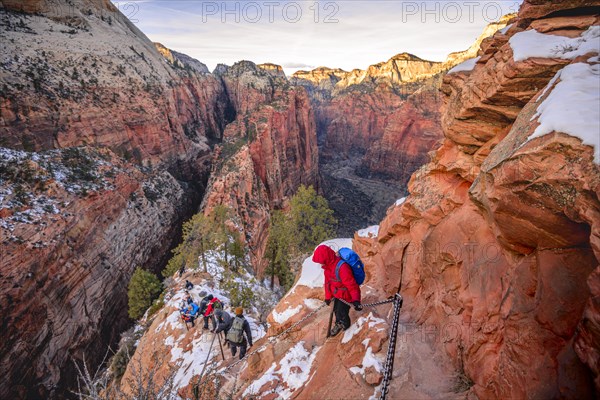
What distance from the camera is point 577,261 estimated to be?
447 centimetres

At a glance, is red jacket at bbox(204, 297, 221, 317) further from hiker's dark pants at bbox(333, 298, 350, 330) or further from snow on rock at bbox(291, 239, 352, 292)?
hiker's dark pants at bbox(333, 298, 350, 330)

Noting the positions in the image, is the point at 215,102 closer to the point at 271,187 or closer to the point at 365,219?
the point at 271,187

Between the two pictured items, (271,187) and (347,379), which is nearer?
(347,379)

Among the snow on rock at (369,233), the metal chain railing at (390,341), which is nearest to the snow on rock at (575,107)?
the metal chain railing at (390,341)

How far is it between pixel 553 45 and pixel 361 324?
7.44 metres

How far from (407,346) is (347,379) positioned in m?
1.55

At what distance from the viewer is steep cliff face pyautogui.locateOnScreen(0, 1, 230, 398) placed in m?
20.9

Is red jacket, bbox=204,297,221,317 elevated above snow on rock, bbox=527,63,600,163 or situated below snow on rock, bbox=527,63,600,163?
below

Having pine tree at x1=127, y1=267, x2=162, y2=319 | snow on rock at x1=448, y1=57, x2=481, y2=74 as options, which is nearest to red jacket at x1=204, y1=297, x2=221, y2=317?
pine tree at x1=127, y1=267, x2=162, y2=319

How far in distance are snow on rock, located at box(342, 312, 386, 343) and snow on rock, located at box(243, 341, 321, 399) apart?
127cm

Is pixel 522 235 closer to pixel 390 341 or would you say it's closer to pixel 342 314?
pixel 390 341

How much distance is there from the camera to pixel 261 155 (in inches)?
1911

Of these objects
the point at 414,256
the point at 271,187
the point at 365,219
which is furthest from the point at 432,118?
the point at 414,256

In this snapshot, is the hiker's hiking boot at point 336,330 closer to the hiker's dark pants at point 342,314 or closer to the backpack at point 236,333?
the hiker's dark pants at point 342,314
